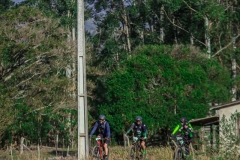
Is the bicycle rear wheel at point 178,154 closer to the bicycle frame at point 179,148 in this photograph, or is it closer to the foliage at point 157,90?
the bicycle frame at point 179,148

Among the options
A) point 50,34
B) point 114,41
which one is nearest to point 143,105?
point 50,34

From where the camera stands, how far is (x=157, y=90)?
39000mm

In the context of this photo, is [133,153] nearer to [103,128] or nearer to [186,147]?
[186,147]

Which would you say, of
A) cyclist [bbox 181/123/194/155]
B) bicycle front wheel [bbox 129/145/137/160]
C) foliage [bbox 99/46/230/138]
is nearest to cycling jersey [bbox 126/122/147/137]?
bicycle front wheel [bbox 129/145/137/160]

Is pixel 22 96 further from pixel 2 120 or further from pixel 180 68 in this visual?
pixel 180 68

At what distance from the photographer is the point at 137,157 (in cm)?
2314

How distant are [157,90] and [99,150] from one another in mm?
17816

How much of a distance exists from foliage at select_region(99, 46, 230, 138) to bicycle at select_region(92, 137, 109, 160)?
1753 cm

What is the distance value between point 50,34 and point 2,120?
27.3 ft

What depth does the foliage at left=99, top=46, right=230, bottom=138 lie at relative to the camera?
38.9 m

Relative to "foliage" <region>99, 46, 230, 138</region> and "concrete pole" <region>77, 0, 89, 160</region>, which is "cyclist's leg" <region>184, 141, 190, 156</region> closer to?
"concrete pole" <region>77, 0, 89, 160</region>

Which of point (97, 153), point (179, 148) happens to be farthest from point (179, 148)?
point (97, 153)

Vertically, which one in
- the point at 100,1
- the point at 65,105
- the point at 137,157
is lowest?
the point at 137,157

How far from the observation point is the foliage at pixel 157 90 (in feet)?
128
